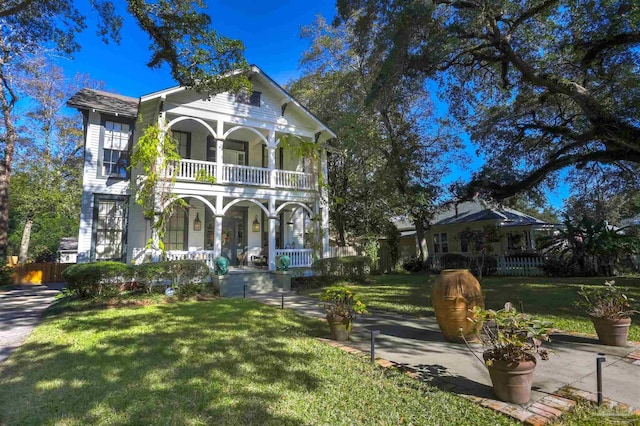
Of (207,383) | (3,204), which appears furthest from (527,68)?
(3,204)

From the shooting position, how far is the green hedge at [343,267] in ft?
48.3

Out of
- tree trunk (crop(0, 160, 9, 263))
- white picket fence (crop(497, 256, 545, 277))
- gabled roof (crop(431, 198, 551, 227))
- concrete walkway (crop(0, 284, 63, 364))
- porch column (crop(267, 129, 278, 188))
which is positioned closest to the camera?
concrete walkway (crop(0, 284, 63, 364))

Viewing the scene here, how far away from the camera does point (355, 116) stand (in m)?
15.6

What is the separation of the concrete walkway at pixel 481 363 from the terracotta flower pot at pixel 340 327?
19 cm

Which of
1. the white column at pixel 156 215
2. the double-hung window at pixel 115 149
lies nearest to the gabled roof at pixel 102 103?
the double-hung window at pixel 115 149

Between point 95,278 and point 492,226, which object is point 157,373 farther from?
point 492,226

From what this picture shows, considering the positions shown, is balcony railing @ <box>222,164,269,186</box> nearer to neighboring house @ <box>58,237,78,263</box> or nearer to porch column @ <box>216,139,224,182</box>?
porch column @ <box>216,139,224,182</box>

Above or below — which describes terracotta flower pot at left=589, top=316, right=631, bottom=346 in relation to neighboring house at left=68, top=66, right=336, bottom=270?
below

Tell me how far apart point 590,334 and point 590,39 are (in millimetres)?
11162

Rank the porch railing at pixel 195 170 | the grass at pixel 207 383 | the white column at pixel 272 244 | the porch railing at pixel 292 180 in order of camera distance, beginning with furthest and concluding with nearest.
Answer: the porch railing at pixel 292 180
the white column at pixel 272 244
the porch railing at pixel 195 170
the grass at pixel 207 383

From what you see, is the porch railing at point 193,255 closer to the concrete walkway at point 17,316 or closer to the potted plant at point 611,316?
the concrete walkway at point 17,316

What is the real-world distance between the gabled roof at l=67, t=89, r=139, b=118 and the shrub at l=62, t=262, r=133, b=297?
281 inches

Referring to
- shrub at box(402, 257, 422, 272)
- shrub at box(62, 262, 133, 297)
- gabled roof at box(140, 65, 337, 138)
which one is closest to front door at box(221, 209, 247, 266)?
gabled roof at box(140, 65, 337, 138)

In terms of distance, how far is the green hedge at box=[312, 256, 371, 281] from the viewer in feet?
48.3
